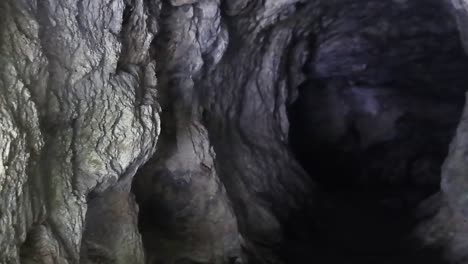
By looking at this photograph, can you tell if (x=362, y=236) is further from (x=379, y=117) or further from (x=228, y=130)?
(x=379, y=117)

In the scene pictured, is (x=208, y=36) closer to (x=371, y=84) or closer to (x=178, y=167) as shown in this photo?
(x=178, y=167)

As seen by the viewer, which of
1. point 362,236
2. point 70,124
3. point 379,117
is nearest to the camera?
point 70,124

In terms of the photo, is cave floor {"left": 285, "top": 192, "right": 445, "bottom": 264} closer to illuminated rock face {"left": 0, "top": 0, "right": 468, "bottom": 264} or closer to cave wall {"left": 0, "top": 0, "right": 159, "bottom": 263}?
illuminated rock face {"left": 0, "top": 0, "right": 468, "bottom": 264}

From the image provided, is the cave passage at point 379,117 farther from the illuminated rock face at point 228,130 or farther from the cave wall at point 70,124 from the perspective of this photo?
the cave wall at point 70,124

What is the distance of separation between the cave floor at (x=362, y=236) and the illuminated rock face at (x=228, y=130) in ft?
0.10

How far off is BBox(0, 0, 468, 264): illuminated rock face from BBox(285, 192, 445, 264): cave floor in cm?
3

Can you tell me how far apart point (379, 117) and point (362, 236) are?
2818 mm

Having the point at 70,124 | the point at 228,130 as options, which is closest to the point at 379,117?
the point at 228,130

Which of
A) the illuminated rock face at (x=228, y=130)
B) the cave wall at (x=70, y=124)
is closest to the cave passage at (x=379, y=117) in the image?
the illuminated rock face at (x=228, y=130)

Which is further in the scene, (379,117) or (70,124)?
(379,117)

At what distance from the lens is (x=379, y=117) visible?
28.4 feet

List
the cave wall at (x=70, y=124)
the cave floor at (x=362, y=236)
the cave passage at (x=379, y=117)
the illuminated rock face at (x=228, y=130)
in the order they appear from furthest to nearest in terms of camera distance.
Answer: the cave passage at (x=379, y=117)
the cave floor at (x=362, y=236)
the illuminated rock face at (x=228, y=130)
the cave wall at (x=70, y=124)

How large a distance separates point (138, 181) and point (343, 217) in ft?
11.4

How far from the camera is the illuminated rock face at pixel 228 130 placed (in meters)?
2.33
